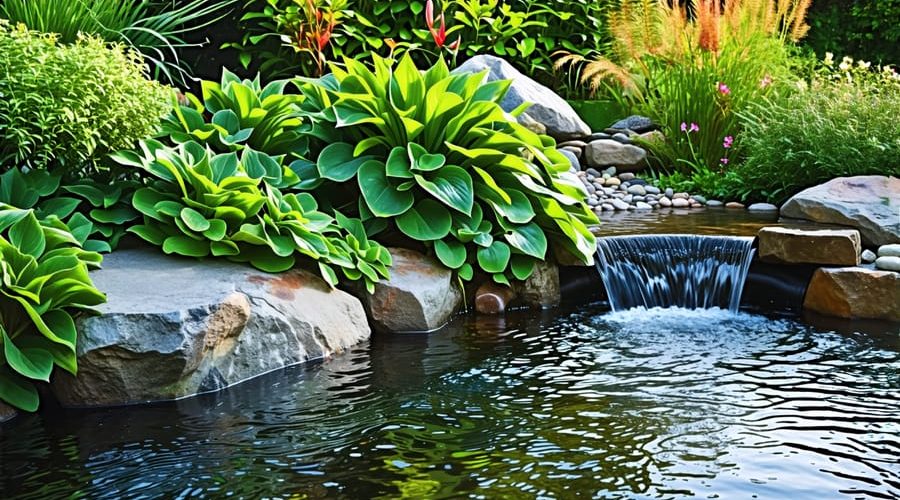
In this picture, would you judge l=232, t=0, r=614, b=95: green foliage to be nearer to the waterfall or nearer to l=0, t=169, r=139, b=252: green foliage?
the waterfall

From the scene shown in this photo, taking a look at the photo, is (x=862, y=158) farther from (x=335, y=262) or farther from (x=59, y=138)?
(x=59, y=138)

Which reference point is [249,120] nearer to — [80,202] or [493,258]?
[80,202]

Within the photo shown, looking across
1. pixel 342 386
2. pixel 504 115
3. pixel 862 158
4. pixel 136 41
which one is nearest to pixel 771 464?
pixel 342 386

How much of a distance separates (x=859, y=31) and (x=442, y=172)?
8.12 metres

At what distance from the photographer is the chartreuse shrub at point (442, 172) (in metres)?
5.72

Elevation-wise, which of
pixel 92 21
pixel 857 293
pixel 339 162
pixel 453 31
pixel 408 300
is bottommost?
pixel 857 293

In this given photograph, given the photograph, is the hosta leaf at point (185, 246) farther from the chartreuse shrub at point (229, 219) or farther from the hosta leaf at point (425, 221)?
the hosta leaf at point (425, 221)

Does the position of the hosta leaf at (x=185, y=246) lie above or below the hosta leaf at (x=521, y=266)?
above

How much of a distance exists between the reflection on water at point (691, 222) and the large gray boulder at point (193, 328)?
7.77ft

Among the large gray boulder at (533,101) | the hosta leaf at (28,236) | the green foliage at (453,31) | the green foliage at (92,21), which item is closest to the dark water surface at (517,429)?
the hosta leaf at (28,236)

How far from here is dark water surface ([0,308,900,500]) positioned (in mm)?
3238

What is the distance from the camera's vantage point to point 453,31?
33.1 feet

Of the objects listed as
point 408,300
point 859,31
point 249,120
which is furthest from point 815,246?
point 859,31

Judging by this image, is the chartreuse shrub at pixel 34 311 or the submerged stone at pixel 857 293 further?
the submerged stone at pixel 857 293
